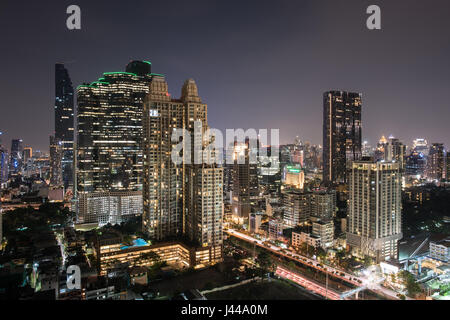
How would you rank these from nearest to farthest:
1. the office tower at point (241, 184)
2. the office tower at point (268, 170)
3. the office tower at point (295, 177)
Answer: the office tower at point (241, 184) → the office tower at point (268, 170) → the office tower at point (295, 177)

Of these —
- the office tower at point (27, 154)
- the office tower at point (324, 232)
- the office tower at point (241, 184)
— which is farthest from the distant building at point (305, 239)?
the office tower at point (27, 154)

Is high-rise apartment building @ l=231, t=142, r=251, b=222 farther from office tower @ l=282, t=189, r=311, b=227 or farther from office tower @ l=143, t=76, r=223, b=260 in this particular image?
office tower @ l=143, t=76, r=223, b=260

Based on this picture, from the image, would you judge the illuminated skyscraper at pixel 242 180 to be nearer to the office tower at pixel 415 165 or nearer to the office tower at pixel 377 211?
the office tower at pixel 377 211

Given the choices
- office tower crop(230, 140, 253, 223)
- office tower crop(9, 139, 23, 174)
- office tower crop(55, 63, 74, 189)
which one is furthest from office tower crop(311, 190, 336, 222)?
office tower crop(9, 139, 23, 174)

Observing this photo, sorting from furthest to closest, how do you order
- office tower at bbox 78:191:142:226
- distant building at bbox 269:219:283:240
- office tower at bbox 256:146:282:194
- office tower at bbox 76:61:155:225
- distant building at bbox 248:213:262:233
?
1. office tower at bbox 256:146:282:194
2. office tower at bbox 76:61:155:225
3. office tower at bbox 78:191:142:226
4. distant building at bbox 248:213:262:233
5. distant building at bbox 269:219:283:240

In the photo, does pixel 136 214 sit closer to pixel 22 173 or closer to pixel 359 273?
pixel 359 273
